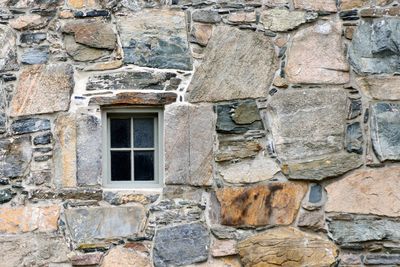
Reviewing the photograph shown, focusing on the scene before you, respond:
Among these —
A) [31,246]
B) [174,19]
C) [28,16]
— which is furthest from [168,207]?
[28,16]

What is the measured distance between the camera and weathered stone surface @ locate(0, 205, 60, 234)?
515 centimetres

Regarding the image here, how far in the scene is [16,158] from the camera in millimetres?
5176

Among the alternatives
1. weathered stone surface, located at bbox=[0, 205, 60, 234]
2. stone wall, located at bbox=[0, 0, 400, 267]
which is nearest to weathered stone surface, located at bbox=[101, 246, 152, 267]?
stone wall, located at bbox=[0, 0, 400, 267]

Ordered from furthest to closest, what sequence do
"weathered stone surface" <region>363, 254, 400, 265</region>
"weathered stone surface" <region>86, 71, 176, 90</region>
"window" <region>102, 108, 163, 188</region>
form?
"window" <region>102, 108, 163, 188</region> → "weathered stone surface" <region>86, 71, 176, 90</region> → "weathered stone surface" <region>363, 254, 400, 265</region>

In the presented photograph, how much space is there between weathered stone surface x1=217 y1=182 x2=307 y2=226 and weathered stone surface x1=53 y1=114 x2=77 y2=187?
3.31ft

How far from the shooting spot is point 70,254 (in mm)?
5133

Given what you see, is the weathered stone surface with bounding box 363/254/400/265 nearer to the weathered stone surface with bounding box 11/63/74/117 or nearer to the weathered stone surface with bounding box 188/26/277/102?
the weathered stone surface with bounding box 188/26/277/102

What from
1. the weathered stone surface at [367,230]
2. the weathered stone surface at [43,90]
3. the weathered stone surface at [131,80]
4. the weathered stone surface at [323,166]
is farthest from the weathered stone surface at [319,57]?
the weathered stone surface at [43,90]

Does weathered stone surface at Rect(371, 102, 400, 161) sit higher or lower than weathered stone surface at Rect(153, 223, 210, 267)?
higher

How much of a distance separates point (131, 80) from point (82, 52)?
1.28 ft

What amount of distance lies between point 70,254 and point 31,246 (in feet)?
0.89

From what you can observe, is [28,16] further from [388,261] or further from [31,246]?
[388,261]

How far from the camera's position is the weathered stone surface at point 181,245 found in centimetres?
514

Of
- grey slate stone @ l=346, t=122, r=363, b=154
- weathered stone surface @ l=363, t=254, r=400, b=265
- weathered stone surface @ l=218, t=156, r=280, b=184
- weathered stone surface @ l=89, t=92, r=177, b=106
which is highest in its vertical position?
weathered stone surface @ l=89, t=92, r=177, b=106
